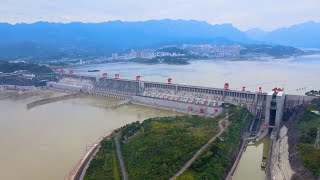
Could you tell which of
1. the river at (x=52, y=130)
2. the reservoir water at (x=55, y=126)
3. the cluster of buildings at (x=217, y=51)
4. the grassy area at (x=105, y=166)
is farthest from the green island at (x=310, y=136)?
the cluster of buildings at (x=217, y=51)

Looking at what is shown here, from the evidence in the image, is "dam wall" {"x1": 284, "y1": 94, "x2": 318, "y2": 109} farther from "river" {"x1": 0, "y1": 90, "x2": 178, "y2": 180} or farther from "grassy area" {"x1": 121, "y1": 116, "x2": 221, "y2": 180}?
"river" {"x1": 0, "y1": 90, "x2": 178, "y2": 180}

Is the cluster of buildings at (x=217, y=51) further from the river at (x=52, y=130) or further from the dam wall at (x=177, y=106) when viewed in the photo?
the river at (x=52, y=130)

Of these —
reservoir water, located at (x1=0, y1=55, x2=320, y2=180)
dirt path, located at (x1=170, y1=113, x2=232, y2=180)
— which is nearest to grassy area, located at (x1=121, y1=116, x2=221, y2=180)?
dirt path, located at (x1=170, y1=113, x2=232, y2=180)

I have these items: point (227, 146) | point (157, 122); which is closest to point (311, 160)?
point (227, 146)

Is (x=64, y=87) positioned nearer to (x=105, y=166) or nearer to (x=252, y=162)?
(x=105, y=166)

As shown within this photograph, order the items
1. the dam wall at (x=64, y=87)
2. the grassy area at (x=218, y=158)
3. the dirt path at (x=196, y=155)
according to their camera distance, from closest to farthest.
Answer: the grassy area at (x=218, y=158) < the dirt path at (x=196, y=155) < the dam wall at (x=64, y=87)

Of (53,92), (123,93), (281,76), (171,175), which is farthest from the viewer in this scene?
(281,76)

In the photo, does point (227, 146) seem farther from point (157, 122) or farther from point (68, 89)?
point (68, 89)
